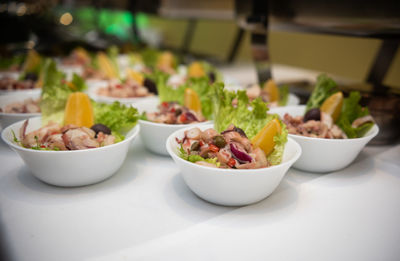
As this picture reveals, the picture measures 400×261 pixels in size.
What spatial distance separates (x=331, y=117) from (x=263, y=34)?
0.76m

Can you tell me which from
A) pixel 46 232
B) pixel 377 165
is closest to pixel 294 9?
pixel 377 165

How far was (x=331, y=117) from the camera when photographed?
1400 mm

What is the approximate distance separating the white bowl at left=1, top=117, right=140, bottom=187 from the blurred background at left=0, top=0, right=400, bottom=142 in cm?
101

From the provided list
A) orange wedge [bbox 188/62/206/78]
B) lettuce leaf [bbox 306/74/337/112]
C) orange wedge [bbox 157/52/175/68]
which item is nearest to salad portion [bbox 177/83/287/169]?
lettuce leaf [bbox 306/74/337/112]

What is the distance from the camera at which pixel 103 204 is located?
1027 millimetres

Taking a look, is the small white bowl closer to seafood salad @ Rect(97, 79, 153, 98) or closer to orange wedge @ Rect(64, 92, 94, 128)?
orange wedge @ Rect(64, 92, 94, 128)

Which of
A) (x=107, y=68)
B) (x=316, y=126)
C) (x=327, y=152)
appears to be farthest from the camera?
(x=107, y=68)

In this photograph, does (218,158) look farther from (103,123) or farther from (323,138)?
(103,123)

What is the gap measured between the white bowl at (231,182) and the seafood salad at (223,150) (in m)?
0.03

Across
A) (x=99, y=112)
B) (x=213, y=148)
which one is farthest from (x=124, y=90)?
(x=213, y=148)

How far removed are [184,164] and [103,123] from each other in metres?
0.51

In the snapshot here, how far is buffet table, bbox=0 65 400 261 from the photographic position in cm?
83

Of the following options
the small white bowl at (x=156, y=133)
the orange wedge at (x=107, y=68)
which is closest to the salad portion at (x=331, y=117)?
the small white bowl at (x=156, y=133)

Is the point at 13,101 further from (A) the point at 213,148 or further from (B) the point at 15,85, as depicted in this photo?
(A) the point at 213,148
